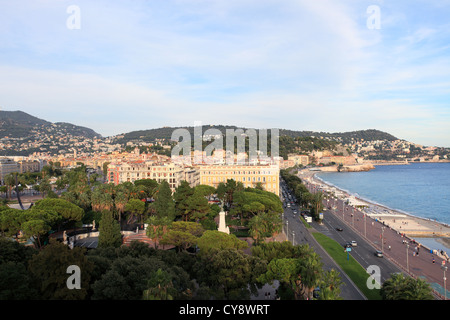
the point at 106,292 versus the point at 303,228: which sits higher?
the point at 106,292

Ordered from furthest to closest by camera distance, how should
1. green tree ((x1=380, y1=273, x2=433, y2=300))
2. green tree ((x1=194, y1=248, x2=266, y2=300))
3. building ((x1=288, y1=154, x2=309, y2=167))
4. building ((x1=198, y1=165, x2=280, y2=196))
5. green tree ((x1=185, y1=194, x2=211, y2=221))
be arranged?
building ((x1=288, y1=154, x2=309, y2=167)) → building ((x1=198, y1=165, x2=280, y2=196)) → green tree ((x1=185, y1=194, x2=211, y2=221)) → green tree ((x1=194, y1=248, x2=266, y2=300)) → green tree ((x1=380, y1=273, x2=433, y2=300))

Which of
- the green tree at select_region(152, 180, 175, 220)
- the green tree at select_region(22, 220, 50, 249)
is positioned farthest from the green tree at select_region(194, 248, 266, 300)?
the green tree at select_region(152, 180, 175, 220)

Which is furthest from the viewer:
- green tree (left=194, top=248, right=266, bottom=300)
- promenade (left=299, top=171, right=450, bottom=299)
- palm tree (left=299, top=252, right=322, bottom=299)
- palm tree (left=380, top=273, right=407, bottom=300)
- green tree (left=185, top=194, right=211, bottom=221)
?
green tree (left=185, top=194, right=211, bottom=221)

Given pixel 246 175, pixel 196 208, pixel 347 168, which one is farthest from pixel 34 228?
pixel 347 168

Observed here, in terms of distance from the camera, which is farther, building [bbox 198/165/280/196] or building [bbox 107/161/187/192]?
building [bbox 198/165/280/196]

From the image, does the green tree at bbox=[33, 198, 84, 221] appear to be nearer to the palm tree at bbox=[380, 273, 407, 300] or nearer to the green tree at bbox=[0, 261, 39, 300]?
the green tree at bbox=[0, 261, 39, 300]
